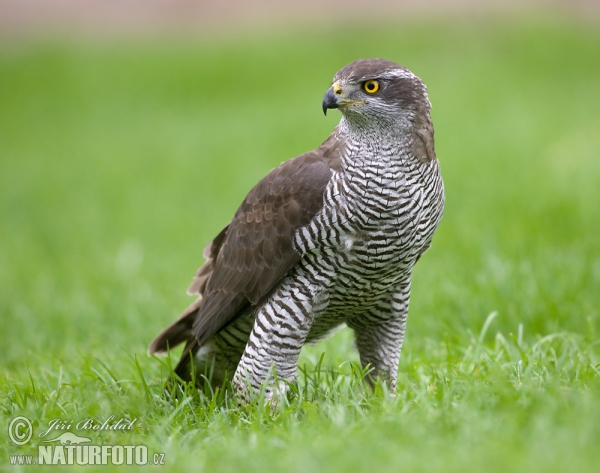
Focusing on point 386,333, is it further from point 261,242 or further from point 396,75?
point 396,75

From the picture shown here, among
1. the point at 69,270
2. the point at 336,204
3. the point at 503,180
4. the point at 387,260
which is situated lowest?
the point at 69,270

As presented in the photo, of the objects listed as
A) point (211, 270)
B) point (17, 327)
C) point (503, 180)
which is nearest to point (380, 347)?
point (211, 270)

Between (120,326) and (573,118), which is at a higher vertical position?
(573,118)

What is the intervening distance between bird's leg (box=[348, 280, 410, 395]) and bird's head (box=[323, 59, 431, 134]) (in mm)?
897

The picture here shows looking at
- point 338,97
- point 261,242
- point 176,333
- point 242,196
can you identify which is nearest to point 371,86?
point 338,97

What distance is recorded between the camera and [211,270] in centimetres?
500

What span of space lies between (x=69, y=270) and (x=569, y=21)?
45.8 ft

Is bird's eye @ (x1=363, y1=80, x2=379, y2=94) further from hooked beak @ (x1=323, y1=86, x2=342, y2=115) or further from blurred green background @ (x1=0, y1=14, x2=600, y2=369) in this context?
blurred green background @ (x1=0, y1=14, x2=600, y2=369)

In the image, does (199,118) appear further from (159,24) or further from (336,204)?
(336,204)

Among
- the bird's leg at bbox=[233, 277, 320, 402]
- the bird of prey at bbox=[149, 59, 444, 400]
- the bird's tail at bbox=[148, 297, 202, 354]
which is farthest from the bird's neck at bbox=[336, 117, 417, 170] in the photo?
the bird's tail at bbox=[148, 297, 202, 354]

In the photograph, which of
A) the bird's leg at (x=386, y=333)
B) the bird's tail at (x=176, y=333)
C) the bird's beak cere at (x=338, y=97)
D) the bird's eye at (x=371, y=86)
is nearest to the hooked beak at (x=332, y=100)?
the bird's beak cere at (x=338, y=97)

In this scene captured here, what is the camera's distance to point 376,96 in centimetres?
402

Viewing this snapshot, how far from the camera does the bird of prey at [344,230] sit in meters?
3.96

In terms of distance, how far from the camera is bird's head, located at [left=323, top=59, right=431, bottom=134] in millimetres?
4021
